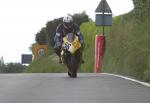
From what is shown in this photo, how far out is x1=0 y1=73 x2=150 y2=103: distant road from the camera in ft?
47.6

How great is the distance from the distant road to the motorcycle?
1.95 m

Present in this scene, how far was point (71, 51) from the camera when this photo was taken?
21.9 metres

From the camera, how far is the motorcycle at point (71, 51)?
21.8 meters

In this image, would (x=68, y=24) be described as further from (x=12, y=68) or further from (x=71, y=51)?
(x=12, y=68)

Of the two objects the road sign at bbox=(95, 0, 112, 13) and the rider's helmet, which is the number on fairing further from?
the road sign at bbox=(95, 0, 112, 13)

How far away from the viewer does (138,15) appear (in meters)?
20.6

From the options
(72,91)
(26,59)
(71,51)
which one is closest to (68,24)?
(71,51)

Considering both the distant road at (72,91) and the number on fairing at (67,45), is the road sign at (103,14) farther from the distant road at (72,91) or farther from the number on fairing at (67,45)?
the distant road at (72,91)

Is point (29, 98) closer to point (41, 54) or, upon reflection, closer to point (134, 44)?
point (134, 44)

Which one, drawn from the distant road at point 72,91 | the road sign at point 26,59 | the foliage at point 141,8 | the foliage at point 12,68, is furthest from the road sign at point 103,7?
the foliage at point 12,68

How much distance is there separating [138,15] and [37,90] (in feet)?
17.0

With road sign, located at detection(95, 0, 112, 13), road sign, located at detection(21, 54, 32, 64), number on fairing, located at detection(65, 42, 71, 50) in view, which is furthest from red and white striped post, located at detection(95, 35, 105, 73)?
road sign, located at detection(21, 54, 32, 64)

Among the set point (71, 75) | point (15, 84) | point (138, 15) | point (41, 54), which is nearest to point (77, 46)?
point (71, 75)

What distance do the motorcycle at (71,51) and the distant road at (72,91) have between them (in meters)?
1.95
